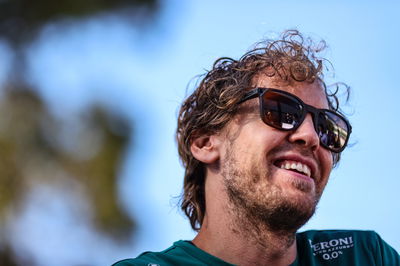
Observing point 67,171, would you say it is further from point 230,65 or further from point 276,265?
point 276,265

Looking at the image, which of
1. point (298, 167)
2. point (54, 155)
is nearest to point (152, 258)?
point (298, 167)

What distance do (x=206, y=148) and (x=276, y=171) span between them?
68 centimetres

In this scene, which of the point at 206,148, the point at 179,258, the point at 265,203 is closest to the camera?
the point at 265,203

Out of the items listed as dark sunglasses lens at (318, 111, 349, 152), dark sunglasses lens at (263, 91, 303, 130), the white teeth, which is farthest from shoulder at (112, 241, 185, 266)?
dark sunglasses lens at (318, 111, 349, 152)

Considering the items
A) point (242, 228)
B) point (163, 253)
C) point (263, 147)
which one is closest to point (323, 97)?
point (263, 147)

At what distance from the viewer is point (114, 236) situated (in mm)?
8469

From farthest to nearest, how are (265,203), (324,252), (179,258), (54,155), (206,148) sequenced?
(54,155)
(206,148)
(324,252)
(179,258)
(265,203)

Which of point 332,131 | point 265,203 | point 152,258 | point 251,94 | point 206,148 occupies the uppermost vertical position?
point 251,94

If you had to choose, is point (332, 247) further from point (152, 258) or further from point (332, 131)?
point (152, 258)

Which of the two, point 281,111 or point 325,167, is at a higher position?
point 281,111

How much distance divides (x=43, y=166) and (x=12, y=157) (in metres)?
0.36

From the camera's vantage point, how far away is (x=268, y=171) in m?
4.03

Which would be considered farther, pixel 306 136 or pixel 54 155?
pixel 54 155

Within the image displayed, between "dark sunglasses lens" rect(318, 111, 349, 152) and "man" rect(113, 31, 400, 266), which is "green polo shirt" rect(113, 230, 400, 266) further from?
"dark sunglasses lens" rect(318, 111, 349, 152)
